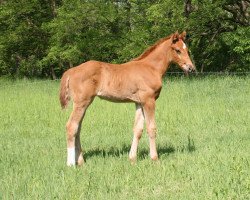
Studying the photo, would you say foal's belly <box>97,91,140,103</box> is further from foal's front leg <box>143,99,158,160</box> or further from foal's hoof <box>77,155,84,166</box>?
foal's hoof <box>77,155,84,166</box>

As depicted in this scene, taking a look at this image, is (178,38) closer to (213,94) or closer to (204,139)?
(204,139)

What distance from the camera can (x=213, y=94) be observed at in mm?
14953

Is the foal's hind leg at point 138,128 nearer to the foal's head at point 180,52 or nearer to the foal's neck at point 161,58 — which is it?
the foal's neck at point 161,58

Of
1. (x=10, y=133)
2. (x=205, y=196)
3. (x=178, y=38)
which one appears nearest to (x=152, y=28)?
(x=10, y=133)

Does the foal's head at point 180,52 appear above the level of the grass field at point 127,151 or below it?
above

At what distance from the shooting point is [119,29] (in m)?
26.0

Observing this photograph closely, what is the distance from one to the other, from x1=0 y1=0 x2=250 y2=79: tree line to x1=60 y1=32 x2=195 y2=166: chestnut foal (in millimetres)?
13160

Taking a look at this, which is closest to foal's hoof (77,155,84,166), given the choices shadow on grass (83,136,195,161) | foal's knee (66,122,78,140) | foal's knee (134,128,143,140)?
shadow on grass (83,136,195,161)

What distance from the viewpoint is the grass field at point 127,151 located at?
561 cm

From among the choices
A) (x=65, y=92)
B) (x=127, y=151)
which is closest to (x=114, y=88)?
(x=65, y=92)

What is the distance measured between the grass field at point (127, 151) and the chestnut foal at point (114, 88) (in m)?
0.44

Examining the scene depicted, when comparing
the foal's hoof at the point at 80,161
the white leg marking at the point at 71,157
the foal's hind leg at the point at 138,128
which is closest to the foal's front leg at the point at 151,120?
the foal's hind leg at the point at 138,128

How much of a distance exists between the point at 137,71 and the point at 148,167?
1670 mm

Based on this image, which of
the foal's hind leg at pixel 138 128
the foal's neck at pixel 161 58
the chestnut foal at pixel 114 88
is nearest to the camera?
the chestnut foal at pixel 114 88
